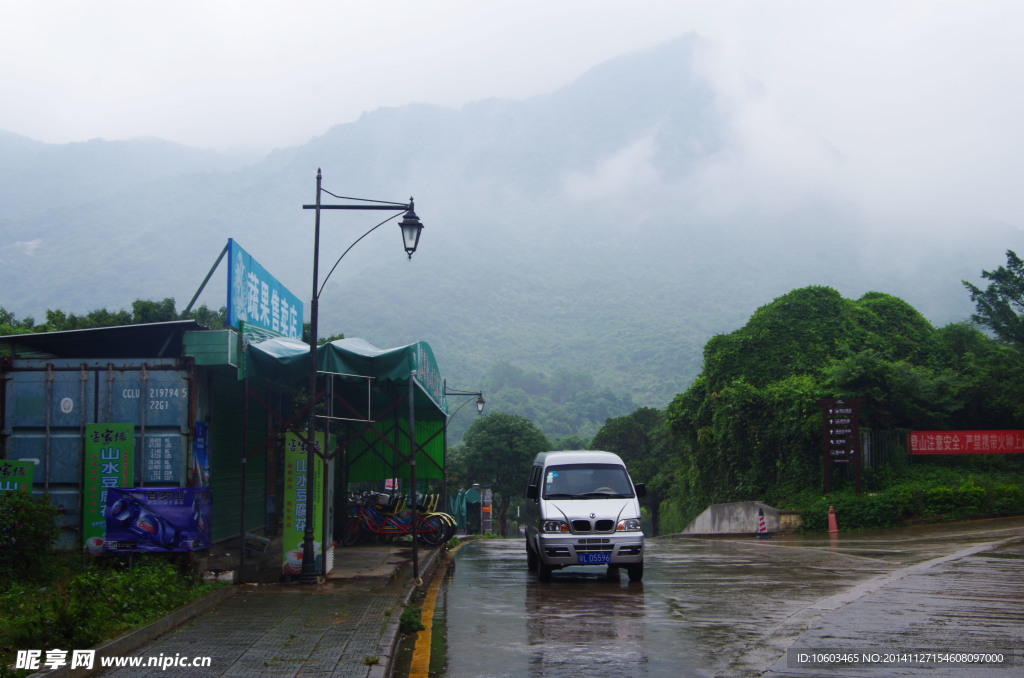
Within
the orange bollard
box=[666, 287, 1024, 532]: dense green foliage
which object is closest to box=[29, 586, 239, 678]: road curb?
the orange bollard

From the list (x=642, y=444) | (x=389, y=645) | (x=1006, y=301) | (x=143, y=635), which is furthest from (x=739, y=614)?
(x=642, y=444)

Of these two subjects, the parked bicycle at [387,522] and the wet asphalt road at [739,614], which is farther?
the parked bicycle at [387,522]

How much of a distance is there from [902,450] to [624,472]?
15.1 metres

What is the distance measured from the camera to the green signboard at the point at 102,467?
11.6m

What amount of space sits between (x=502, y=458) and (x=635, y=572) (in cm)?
4568

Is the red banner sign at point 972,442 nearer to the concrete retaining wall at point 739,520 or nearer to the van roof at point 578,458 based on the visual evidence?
the concrete retaining wall at point 739,520

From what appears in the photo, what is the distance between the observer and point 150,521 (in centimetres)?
1112

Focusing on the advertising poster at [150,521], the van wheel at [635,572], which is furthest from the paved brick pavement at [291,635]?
the van wheel at [635,572]

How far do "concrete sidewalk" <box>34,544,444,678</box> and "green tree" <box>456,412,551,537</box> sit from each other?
45684 mm

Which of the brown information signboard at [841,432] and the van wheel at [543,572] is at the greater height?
the brown information signboard at [841,432]

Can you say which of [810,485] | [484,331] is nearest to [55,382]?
[810,485]

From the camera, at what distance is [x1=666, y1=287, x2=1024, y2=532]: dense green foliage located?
25672mm

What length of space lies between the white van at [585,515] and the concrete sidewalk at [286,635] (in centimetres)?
213

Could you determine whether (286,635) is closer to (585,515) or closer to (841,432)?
(585,515)
